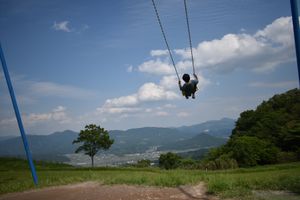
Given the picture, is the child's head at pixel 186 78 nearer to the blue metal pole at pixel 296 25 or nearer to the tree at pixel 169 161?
the blue metal pole at pixel 296 25

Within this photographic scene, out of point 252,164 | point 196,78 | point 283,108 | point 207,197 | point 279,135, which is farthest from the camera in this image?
point 283,108

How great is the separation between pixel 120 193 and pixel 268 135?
2266 inches

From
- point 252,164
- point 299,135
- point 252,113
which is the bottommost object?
point 252,164

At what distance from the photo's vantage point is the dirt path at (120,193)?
11445 millimetres

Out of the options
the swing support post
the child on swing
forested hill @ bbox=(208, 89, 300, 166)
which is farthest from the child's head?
forested hill @ bbox=(208, 89, 300, 166)

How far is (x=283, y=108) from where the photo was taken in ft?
241

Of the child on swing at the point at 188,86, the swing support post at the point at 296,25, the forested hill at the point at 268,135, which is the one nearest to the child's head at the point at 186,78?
the child on swing at the point at 188,86

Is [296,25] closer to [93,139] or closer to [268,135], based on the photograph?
[93,139]

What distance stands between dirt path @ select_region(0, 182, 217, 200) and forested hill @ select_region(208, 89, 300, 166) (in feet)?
130

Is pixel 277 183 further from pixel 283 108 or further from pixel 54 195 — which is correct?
pixel 283 108

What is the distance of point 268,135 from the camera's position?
64312 mm

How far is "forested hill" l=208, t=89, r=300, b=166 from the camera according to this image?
52688 mm

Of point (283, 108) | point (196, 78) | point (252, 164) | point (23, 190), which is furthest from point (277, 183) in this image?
point (283, 108)

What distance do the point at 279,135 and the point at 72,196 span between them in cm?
5486
